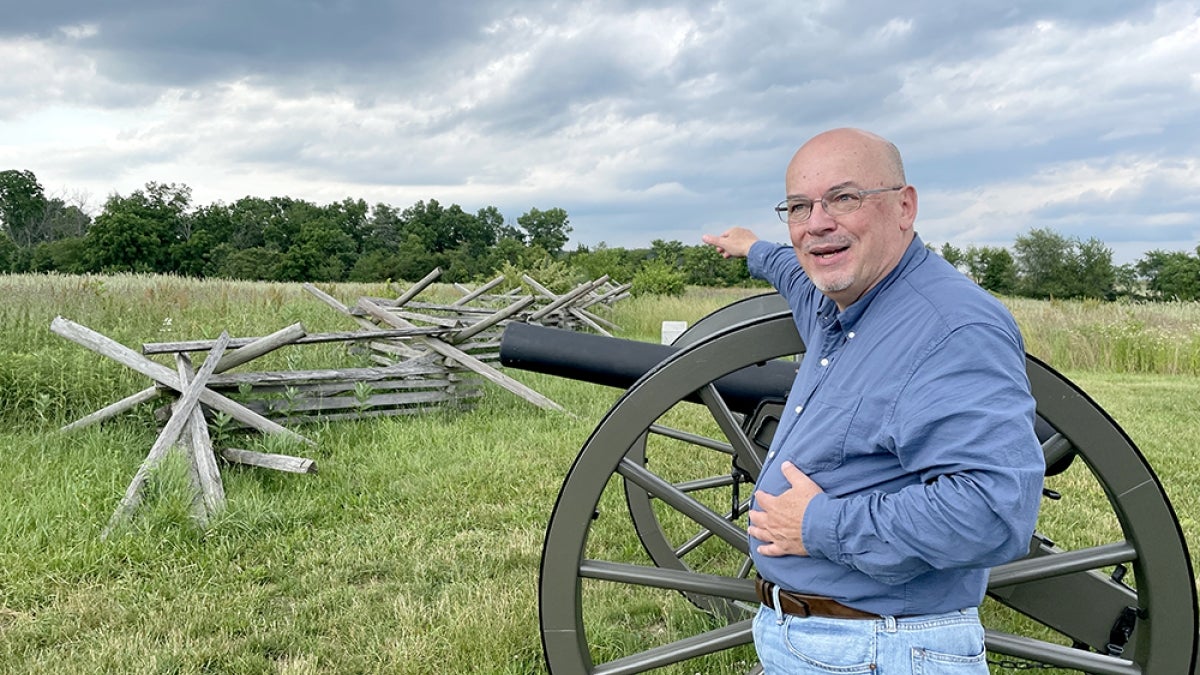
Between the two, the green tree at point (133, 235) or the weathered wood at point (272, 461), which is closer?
the weathered wood at point (272, 461)

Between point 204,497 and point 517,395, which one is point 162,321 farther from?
point 204,497

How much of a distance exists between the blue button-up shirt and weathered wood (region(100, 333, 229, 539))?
4.14 metres

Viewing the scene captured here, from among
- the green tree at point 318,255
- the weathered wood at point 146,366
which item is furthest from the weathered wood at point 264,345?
the green tree at point 318,255

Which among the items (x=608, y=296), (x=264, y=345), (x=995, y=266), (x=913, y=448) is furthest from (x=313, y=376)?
(x=995, y=266)

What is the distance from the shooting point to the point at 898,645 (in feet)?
5.33

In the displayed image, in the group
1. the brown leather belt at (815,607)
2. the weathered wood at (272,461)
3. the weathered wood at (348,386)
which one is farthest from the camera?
the weathered wood at (348,386)

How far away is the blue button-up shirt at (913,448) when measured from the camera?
4.61 ft

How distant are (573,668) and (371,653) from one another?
1259mm

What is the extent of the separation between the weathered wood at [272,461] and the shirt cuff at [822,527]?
13.4 feet

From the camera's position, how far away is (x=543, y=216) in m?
60.7

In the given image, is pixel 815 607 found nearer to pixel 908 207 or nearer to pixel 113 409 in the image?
pixel 908 207

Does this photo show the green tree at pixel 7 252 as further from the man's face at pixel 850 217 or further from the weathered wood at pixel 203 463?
the man's face at pixel 850 217

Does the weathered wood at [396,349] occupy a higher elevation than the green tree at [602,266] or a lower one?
lower

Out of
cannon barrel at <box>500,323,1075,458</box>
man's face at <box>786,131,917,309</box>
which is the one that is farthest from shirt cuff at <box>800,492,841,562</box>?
cannon barrel at <box>500,323,1075,458</box>
